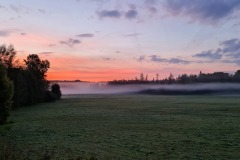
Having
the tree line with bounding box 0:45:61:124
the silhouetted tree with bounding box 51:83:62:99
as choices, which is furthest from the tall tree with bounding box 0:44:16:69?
the silhouetted tree with bounding box 51:83:62:99

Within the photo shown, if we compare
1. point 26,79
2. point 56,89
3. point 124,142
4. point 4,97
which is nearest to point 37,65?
point 56,89

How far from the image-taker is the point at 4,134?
2442 cm

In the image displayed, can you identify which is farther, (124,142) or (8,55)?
(8,55)

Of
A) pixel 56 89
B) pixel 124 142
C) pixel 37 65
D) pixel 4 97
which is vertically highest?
pixel 37 65

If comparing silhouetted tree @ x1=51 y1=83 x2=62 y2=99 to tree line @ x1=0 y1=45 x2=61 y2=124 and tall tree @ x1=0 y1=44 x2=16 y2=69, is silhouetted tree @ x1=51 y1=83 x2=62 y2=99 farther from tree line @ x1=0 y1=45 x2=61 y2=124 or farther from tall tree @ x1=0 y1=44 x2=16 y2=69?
tall tree @ x1=0 y1=44 x2=16 y2=69

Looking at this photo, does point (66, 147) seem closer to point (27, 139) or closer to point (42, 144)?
point (42, 144)

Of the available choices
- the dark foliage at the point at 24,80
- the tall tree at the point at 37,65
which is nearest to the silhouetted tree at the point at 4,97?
the dark foliage at the point at 24,80

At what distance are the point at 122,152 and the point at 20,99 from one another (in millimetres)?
43170

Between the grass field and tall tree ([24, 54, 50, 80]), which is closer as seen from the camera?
the grass field

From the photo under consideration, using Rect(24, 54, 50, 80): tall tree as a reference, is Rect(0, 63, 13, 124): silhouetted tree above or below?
below

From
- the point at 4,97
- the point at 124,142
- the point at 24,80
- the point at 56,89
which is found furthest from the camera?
the point at 56,89

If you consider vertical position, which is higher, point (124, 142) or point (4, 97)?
point (4, 97)

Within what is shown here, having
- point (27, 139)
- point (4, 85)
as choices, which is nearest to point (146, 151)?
point (27, 139)

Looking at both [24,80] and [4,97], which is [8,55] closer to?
[24,80]
